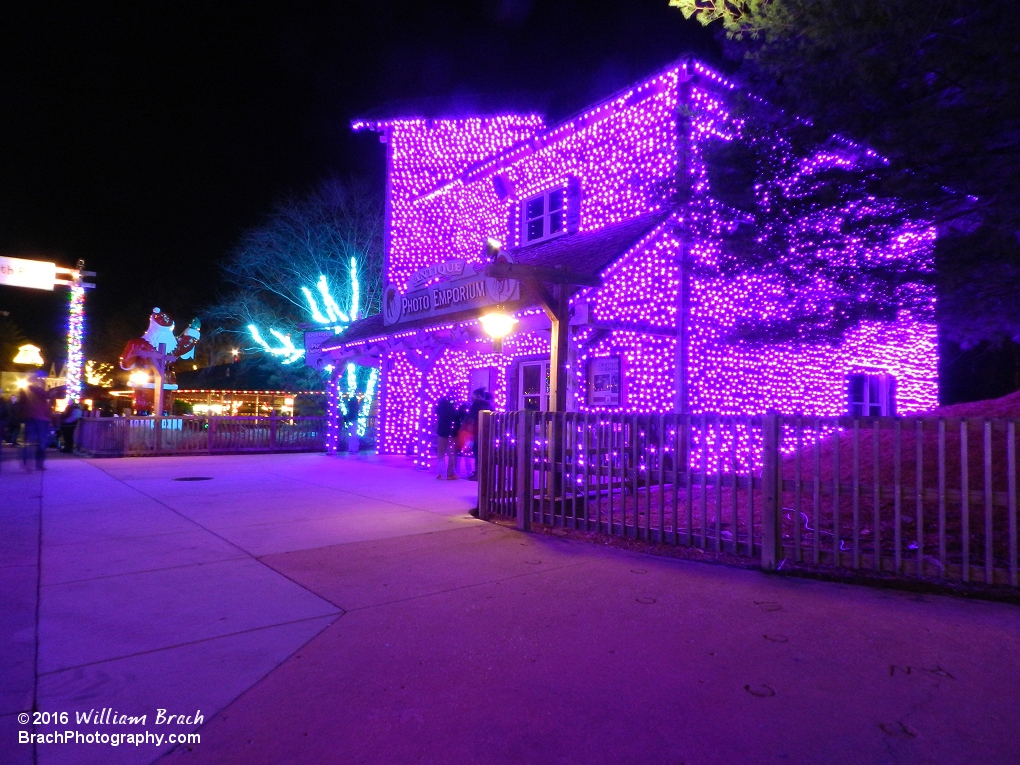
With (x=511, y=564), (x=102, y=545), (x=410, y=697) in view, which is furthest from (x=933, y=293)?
(x=102, y=545)

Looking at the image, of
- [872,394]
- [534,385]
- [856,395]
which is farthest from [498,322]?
[872,394]

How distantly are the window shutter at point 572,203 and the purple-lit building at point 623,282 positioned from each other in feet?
0.13

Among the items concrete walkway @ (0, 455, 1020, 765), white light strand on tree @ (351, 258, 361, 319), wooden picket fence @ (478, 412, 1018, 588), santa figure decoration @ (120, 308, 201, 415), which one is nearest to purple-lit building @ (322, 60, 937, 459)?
wooden picket fence @ (478, 412, 1018, 588)

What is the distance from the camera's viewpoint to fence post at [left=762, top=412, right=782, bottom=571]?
17.5 ft

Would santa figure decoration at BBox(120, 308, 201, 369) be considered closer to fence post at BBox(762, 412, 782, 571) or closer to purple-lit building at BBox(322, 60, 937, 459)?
purple-lit building at BBox(322, 60, 937, 459)

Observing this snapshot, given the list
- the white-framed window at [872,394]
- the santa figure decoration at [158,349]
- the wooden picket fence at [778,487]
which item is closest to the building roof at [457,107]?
the white-framed window at [872,394]

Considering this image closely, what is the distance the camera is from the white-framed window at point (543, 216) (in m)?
13.2

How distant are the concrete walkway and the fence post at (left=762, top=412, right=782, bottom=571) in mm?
221

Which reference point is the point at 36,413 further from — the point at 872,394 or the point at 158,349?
the point at 872,394

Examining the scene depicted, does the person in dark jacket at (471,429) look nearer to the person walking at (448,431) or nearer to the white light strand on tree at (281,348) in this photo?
the person walking at (448,431)

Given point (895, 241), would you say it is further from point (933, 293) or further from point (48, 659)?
point (48, 659)

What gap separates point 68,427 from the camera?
17.8m

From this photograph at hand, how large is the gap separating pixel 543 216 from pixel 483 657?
11.2 metres

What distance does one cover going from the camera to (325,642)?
3.90 m
